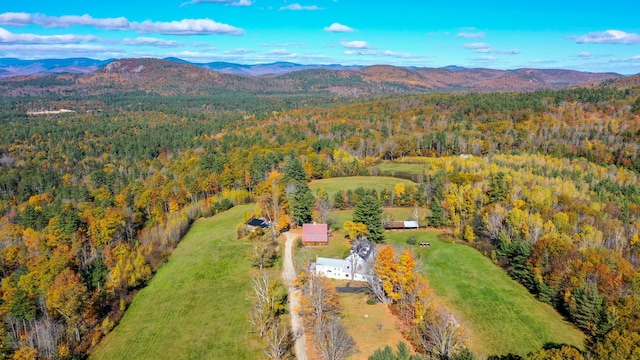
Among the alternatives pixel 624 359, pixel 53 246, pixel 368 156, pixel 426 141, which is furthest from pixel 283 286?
pixel 426 141

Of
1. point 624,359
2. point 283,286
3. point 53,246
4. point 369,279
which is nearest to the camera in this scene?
point 624,359

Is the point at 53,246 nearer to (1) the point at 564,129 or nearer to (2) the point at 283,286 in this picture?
(2) the point at 283,286

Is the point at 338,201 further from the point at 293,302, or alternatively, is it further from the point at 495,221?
the point at 293,302

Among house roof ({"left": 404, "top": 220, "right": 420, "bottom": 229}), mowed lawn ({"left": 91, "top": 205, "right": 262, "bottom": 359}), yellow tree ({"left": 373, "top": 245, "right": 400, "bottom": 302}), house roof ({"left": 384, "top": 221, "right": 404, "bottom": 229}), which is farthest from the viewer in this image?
house roof ({"left": 404, "top": 220, "right": 420, "bottom": 229})

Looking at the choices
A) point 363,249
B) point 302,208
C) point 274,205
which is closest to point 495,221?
point 363,249

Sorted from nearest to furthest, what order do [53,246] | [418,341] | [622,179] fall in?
1. [418,341]
2. [53,246]
3. [622,179]

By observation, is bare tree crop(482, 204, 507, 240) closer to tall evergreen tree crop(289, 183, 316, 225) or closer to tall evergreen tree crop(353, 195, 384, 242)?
tall evergreen tree crop(353, 195, 384, 242)

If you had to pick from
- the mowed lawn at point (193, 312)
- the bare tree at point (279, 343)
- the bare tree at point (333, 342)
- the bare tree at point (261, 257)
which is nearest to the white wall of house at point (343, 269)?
the bare tree at point (261, 257)

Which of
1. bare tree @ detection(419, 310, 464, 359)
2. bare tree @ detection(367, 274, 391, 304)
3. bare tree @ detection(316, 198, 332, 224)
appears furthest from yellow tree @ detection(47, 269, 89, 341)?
bare tree @ detection(419, 310, 464, 359)

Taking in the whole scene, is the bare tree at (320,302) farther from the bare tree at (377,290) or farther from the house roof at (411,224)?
the house roof at (411,224)
